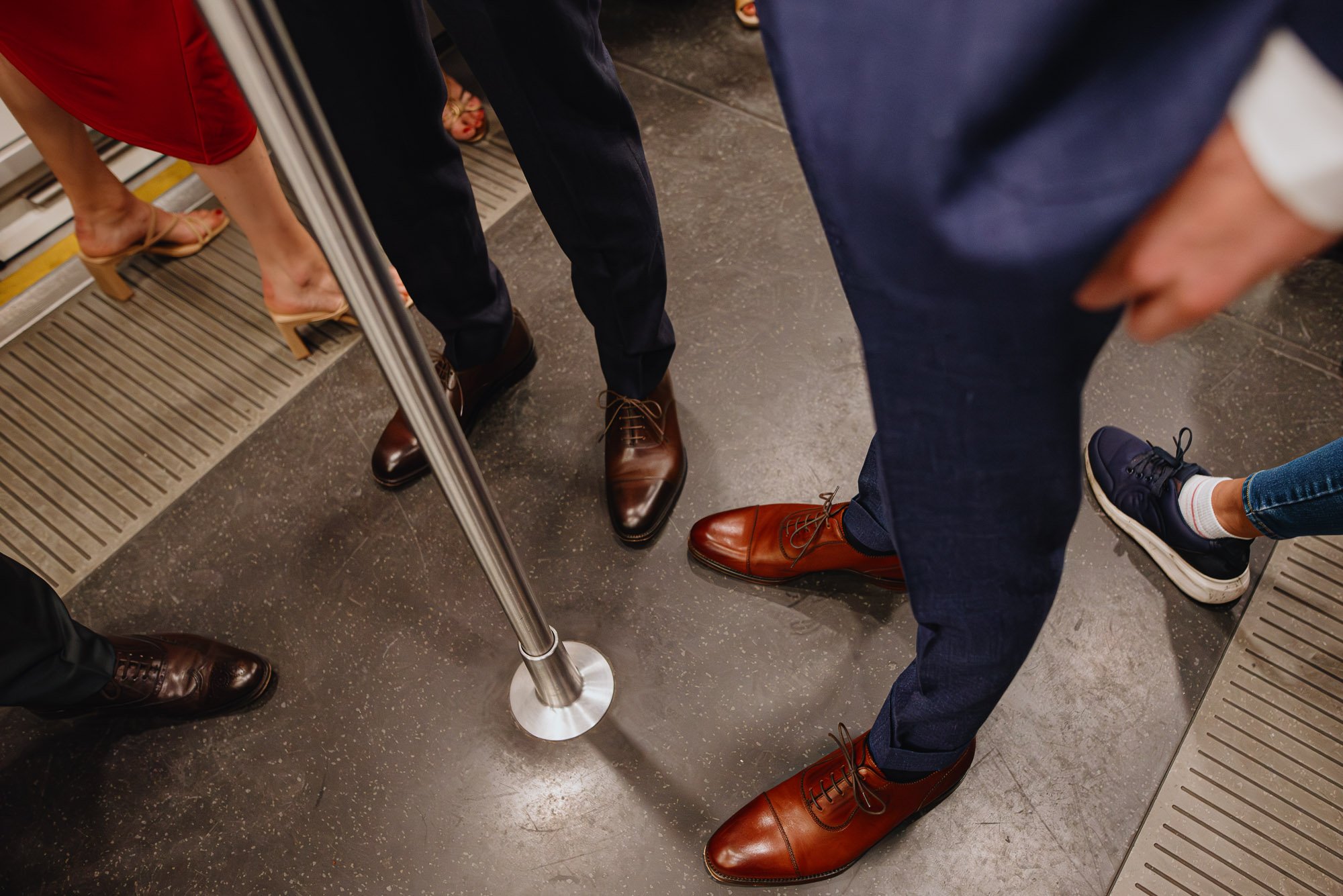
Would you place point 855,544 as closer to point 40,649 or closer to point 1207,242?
point 1207,242

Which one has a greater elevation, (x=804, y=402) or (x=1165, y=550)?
(x=804, y=402)

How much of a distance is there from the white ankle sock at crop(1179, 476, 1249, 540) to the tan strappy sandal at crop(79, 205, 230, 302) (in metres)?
2.05

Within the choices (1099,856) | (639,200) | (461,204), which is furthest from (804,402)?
(1099,856)

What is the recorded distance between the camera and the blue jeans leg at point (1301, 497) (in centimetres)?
100

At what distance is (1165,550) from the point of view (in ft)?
4.12

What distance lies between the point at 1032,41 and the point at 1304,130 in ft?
0.43

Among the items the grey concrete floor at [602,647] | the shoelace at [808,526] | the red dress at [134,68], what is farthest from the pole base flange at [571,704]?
→ the red dress at [134,68]

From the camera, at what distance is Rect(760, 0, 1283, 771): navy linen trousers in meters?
0.39

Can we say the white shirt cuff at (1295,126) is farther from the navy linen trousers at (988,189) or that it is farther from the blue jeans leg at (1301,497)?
the blue jeans leg at (1301,497)

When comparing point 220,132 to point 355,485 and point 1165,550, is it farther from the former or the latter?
point 1165,550

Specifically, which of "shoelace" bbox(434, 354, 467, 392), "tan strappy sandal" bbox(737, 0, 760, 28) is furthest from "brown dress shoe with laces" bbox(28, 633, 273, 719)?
"tan strappy sandal" bbox(737, 0, 760, 28)

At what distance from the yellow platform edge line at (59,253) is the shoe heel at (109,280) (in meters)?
0.21

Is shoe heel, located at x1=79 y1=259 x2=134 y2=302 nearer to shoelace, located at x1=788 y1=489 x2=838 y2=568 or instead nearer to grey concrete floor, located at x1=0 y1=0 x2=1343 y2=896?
grey concrete floor, located at x1=0 y1=0 x2=1343 y2=896

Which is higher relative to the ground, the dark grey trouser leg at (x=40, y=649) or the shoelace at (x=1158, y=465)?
the dark grey trouser leg at (x=40, y=649)
